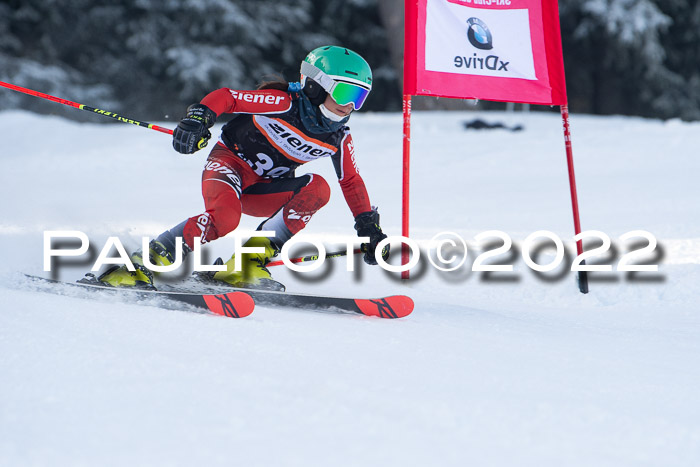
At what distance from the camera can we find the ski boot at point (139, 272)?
11.3ft

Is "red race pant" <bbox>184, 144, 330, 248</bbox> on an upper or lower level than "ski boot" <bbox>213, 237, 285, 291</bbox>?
upper

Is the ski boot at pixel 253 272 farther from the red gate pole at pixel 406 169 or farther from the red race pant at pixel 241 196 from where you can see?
the red gate pole at pixel 406 169

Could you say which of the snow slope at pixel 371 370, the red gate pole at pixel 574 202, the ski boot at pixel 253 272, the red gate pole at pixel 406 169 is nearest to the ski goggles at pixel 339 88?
the red gate pole at pixel 406 169

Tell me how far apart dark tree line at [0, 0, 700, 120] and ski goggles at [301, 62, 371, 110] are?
37.8 ft

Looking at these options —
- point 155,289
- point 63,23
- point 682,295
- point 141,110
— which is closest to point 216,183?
point 155,289

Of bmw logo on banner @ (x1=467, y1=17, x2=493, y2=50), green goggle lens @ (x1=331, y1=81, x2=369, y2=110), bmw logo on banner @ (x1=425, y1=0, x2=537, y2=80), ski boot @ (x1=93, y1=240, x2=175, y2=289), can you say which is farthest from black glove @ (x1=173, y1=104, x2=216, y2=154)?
bmw logo on banner @ (x1=467, y1=17, x2=493, y2=50)

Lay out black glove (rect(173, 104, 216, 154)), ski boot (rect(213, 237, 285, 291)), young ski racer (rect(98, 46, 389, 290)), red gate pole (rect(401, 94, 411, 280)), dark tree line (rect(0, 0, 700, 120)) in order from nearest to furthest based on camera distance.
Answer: black glove (rect(173, 104, 216, 154))
young ski racer (rect(98, 46, 389, 290))
ski boot (rect(213, 237, 285, 291))
red gate pole (rect(401, 94, 411, 280))
dark tree line (rect(0, 0, 700, 120))

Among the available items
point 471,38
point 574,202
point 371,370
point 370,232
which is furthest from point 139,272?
point 574,202

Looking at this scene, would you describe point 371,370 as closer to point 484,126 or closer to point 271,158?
point 271,158

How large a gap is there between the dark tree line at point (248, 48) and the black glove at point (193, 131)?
11.8m

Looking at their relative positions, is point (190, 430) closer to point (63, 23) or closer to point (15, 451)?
point (15, 451)

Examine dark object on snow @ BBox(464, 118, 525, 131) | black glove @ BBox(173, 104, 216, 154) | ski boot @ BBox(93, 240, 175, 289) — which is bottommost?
ski boot @ BBox(93, 240, 175, 289)

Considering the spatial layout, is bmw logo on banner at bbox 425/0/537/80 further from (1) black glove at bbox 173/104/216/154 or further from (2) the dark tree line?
(2) the dark tree line

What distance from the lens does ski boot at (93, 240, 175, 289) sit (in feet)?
11.3
